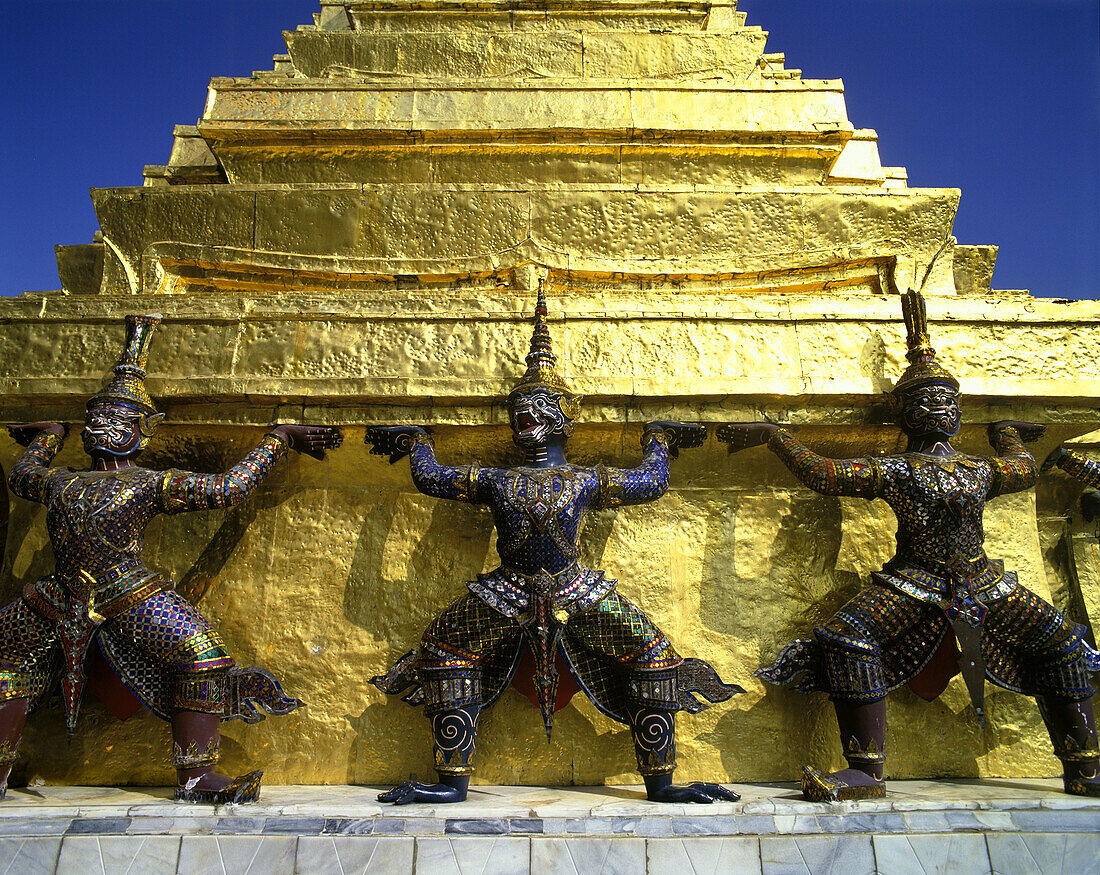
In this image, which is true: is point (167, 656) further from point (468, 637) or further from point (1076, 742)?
point (1076, 742)

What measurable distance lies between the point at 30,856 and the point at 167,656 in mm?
916

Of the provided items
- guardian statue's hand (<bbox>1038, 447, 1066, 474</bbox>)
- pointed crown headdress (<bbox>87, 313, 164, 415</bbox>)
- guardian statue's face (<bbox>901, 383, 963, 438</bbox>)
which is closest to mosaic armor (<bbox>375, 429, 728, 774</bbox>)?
guardian statue's face (<bbox>901, 383, 963, 438</bbox>)

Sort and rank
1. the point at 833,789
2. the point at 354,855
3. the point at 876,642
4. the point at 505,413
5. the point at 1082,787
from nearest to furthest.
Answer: the point at 354,855
the point at 833,789
the point at 1082,787
the point at 876,642
the point at 505,413

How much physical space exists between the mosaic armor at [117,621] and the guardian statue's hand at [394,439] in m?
0.80

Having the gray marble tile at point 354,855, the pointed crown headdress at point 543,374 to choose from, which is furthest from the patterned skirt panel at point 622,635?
the gray marble tile at point 354,855

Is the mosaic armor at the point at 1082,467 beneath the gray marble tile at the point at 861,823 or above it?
above

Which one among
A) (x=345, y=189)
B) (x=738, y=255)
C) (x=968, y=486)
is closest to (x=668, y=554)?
(x=968, y=486)

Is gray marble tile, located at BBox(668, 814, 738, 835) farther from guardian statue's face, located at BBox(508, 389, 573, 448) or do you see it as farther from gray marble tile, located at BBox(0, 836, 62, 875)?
gray marble tile, located at BBox(0, 836, 62, 875)

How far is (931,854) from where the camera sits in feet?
9.93

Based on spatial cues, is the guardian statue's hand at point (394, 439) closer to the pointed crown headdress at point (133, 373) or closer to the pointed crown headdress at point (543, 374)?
the pointed crown headdress at point (543, 374)

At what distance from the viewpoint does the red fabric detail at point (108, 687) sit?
3645 millimetres

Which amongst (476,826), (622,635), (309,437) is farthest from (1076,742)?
(309,437)

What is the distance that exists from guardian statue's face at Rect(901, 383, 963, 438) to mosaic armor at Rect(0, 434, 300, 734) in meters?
3.82

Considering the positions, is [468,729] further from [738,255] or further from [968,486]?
[738,255]
